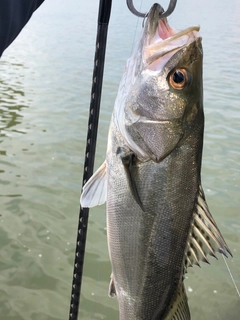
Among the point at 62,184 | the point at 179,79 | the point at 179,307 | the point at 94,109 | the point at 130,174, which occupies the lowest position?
the point at 62,184

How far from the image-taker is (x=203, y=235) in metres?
1.40

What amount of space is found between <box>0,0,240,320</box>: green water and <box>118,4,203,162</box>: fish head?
1.02 meters

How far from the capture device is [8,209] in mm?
4590

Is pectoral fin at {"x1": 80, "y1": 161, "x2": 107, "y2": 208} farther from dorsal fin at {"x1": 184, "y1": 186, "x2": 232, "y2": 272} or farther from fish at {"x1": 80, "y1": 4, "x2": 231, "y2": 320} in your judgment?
dorsal fin at {"x1": 184, "y1": 186, "x2": 232, "y2": 272}

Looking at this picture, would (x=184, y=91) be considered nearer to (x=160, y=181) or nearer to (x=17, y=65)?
(x=160, y=181)

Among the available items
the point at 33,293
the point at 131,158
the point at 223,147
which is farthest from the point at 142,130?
the point at 223,147

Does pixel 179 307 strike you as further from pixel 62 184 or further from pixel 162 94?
pixel 62 184

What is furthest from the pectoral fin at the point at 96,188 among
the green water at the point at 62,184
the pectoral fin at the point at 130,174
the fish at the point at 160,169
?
the green water at the point at 62,184

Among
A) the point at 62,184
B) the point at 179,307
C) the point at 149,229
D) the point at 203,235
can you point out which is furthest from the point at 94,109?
the point at 62,184

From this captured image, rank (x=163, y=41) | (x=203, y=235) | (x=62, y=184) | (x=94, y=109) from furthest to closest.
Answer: (x=62, y=184), (x=94, y=109), (x=203, y=235), (x=163, y=41)

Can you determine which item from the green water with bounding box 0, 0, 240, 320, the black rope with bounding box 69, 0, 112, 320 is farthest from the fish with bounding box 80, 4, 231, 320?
the green water with bounding box 0, 0, 240, 320

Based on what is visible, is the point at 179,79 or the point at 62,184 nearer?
the point at 179,79

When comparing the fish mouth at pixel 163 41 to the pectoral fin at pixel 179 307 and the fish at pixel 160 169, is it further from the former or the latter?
Answer: the pectoral fin at pixel 179 307

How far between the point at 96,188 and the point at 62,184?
380cm
